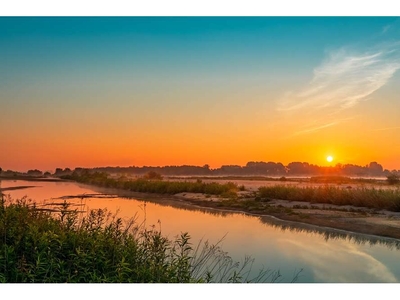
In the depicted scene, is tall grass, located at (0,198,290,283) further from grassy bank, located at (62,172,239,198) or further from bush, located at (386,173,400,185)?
bush, located at (386,173,400,185)

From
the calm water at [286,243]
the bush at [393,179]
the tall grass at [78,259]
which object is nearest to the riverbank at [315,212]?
the calm water at [286,243]

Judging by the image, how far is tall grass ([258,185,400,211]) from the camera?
1577 cm

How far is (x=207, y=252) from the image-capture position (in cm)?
915

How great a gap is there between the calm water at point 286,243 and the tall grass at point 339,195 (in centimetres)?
398

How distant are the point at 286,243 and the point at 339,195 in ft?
24.9

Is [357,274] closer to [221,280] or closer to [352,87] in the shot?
[221,280]

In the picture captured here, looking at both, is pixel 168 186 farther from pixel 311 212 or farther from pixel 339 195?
pixel 311 212

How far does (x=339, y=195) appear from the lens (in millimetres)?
17703

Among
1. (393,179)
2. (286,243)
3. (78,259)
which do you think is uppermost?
(393,179)

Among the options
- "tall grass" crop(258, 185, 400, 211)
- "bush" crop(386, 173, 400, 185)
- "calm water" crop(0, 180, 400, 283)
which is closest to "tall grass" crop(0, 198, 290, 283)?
"calm water" crop(0, 180, 400, 283)

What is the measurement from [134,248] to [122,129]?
5606mm

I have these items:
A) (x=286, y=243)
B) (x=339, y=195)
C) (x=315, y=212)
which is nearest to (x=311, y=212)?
(x=315, y=212)

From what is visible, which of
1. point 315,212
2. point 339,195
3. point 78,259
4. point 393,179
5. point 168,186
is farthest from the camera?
point 168,186
